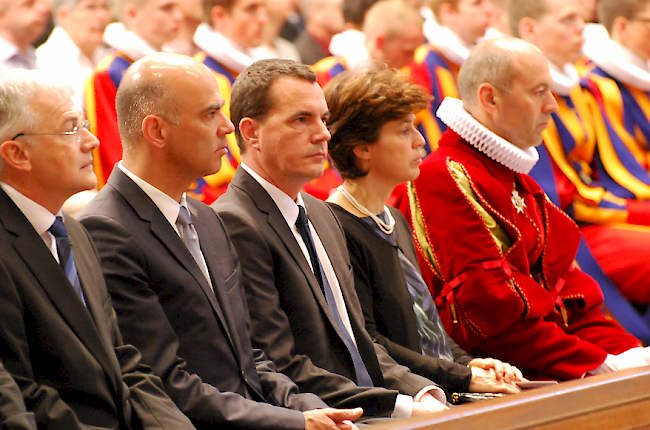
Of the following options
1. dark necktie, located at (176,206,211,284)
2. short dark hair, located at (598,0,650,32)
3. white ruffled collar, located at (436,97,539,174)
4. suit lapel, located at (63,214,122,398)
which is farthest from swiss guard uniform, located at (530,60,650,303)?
suit lapel, located at (63,214,122,398)

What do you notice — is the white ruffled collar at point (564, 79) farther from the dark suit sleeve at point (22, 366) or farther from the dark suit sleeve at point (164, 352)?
the dark suit sleeve at point (22, 366)

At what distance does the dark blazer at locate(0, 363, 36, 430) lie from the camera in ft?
4.08

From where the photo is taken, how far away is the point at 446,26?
443 centimetres

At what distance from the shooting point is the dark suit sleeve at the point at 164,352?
1.58m

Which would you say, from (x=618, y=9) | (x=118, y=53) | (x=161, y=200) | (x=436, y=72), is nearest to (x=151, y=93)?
(x=161, y=200)

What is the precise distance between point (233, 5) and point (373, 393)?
2.64 metres

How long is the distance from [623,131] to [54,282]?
10.1 ft

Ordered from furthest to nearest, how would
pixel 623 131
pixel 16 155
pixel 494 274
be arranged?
pixel 623 131
pixel 494 274
pixel 16 155

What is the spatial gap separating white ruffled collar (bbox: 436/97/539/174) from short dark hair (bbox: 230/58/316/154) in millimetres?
705

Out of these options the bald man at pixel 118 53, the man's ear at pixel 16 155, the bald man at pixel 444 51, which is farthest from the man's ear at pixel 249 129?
the bald man at pixel 444 51

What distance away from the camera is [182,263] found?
1.67 metres

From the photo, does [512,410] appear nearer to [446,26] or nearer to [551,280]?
[551,280]

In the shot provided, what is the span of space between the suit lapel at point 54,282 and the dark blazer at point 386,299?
3.03 feet

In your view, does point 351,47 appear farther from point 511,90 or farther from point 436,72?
point 511,90
